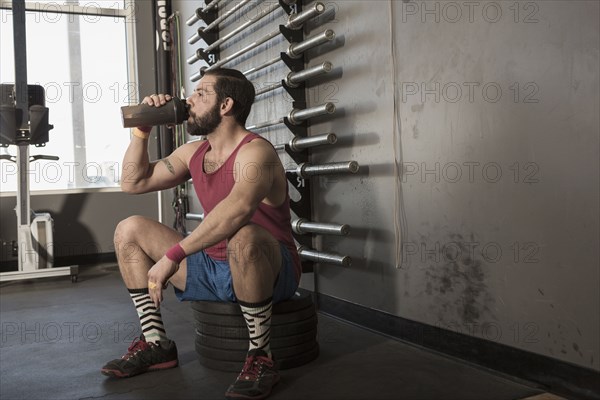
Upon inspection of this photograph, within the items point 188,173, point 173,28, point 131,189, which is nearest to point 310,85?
point 188,173

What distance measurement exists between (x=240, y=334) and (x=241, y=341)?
2cm

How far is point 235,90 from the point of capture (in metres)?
2.05

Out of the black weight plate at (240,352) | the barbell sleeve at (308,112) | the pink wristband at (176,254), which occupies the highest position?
the barbell sleeve at (308,112)

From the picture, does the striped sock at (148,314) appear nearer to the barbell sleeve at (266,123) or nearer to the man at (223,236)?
the man at (223,236)

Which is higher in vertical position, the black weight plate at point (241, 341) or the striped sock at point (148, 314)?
the striped sock at point (148, 314)

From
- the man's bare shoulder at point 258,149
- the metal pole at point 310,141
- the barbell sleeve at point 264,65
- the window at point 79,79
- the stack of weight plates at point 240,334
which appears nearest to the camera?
the man's bare shoulder at point 258,149

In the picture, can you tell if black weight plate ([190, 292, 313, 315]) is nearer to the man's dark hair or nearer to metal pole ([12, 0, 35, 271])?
the man's dark hair

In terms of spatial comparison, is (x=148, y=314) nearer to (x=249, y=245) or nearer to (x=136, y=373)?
(x=136, y=373)

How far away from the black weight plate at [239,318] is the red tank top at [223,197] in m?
0.13

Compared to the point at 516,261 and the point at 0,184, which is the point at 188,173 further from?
the point at 0,184

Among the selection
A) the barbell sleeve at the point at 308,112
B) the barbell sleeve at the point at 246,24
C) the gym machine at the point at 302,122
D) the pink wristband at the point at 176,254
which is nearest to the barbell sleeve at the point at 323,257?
the gym machine at the point at 302,122

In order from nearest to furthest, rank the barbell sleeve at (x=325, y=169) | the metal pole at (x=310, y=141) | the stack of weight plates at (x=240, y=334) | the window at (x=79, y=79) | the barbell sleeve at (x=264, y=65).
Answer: the stack of weight plates at (x=240, y=334), the barbell sleeve at (x=325, y=169), the metal pole at (x=310, y=141), the barbell sleeve at (x=264, y=65), the window at (x=79, y=79)

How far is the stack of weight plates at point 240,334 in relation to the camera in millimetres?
1998

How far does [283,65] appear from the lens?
9.91 ft
